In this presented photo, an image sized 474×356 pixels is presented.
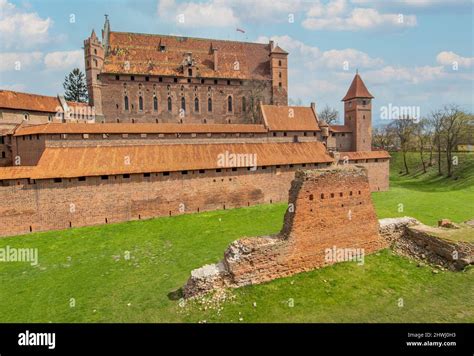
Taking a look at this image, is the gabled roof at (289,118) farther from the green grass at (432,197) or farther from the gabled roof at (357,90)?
the green grass at (432,197)

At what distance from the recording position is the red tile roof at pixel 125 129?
24.9 metres

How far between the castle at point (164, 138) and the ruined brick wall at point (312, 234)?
1418 cm

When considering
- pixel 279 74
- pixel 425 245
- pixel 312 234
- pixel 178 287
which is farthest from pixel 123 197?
pixel 279 74

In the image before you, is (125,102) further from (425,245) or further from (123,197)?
(425,245)

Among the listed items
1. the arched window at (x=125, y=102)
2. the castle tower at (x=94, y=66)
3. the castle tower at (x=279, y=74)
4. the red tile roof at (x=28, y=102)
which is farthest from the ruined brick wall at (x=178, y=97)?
the red tile roof at (x=28, y=102)

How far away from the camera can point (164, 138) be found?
2872 cm

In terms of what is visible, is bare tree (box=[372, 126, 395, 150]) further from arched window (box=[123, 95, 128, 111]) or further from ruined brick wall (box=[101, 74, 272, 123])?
arched window (box=[123, 95, 128, 111])

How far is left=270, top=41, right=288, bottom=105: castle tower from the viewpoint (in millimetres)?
45219

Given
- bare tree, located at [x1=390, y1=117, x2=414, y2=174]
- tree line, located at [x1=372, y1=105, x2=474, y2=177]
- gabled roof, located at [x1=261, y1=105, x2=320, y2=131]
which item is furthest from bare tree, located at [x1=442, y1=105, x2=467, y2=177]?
gabled roof, located at [x1=261, y1=105, x2=320, y2=131]

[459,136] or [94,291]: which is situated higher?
[459,136]

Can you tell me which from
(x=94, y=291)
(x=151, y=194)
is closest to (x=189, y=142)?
(x=151, y=194)
